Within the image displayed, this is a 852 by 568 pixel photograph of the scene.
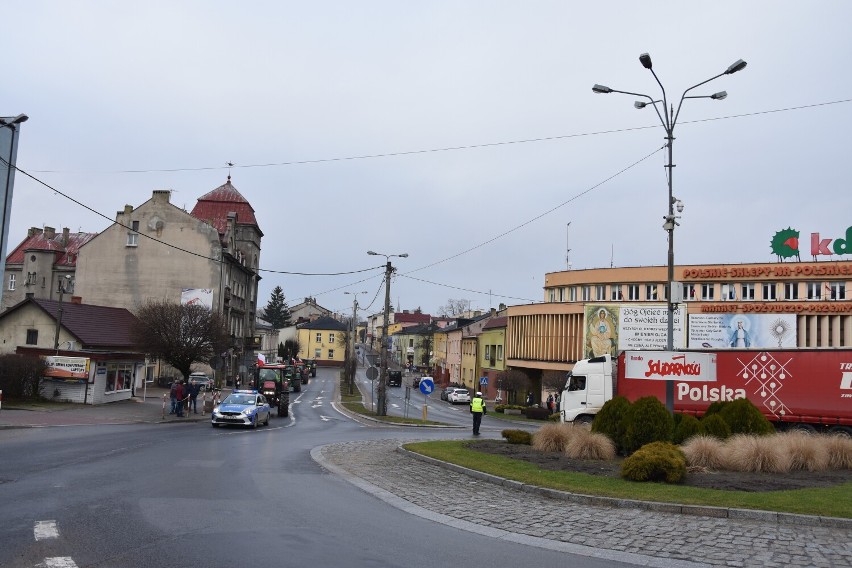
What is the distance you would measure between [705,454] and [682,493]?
3.33m

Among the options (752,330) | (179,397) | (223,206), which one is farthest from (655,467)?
(223,206)

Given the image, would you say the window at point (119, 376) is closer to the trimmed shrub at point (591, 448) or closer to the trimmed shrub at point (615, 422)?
the trimmed shrub at point (615, 422)

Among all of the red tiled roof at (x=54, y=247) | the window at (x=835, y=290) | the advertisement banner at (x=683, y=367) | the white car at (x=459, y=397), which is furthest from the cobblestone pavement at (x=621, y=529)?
the red tiled roof at (x=54, y=247)

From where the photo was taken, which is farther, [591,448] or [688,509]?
[591,448]

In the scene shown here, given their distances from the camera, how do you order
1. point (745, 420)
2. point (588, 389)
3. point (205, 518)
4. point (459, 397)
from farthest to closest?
1. point (459, 397)
2. point (588, 389)
3. point (745, 420)
4. point (205, 518)

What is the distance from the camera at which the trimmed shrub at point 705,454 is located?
1416 cm

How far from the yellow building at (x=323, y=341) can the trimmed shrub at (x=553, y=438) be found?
412ft

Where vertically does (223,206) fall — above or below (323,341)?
above

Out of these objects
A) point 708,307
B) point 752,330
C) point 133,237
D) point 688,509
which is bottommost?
point 688,509

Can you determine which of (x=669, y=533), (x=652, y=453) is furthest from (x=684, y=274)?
(x=669, y=533)

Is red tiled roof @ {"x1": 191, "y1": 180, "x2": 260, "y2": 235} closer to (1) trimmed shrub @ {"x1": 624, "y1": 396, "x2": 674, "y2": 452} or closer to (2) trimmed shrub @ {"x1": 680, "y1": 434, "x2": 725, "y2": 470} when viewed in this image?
(1) trimmed shrub @ {"x1": 624, "y1": 396, "x2": 674, "y2": 452}

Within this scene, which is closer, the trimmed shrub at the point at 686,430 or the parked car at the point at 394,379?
the trimmed shrub at the point at 686,430

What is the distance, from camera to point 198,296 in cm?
5494

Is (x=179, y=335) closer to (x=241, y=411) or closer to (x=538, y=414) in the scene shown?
(x=241, y=411)
